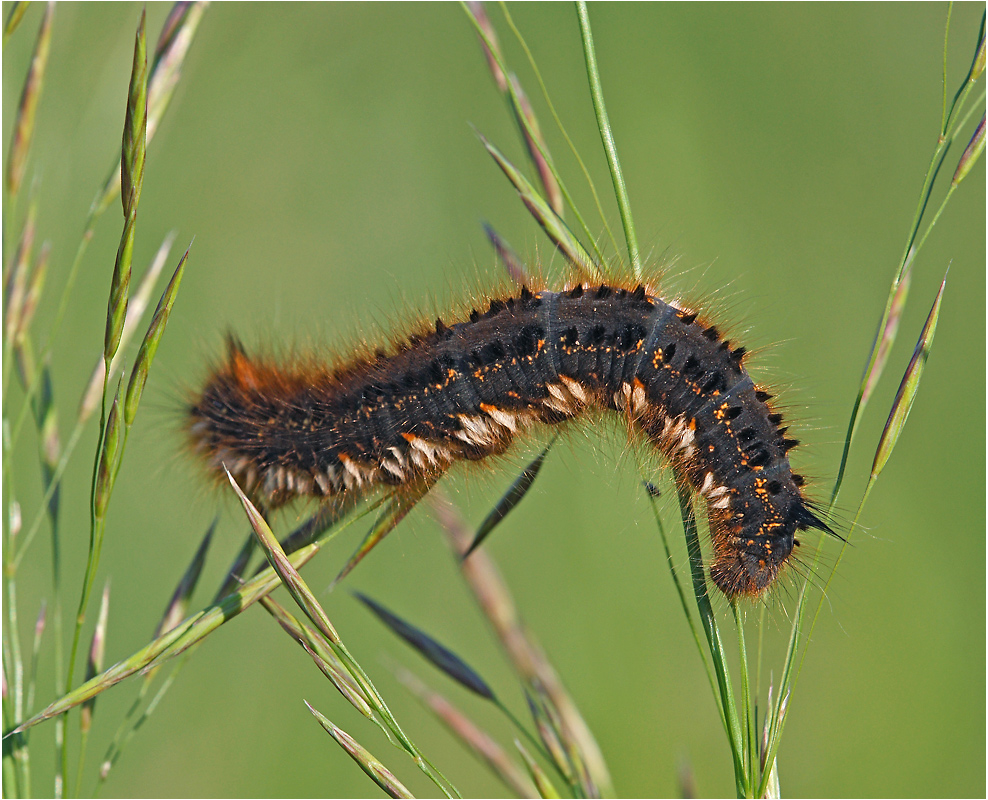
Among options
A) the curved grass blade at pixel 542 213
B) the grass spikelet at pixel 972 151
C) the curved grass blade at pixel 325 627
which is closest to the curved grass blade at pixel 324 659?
the curved grass blade at pixel 325 627

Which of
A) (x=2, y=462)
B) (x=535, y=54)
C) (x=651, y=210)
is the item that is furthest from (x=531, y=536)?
(x=535, y=54)

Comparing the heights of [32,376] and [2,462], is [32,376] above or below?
above

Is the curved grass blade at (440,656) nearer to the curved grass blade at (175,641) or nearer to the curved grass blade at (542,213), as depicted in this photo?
the curved grass blade at (175,641)

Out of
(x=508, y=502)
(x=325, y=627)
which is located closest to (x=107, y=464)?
(x=325, y=627)

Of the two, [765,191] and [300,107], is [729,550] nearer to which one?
[765,191]

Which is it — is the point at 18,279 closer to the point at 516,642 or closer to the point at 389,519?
the point at 389,519

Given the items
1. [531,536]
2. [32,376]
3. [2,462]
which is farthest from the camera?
[531,536]
